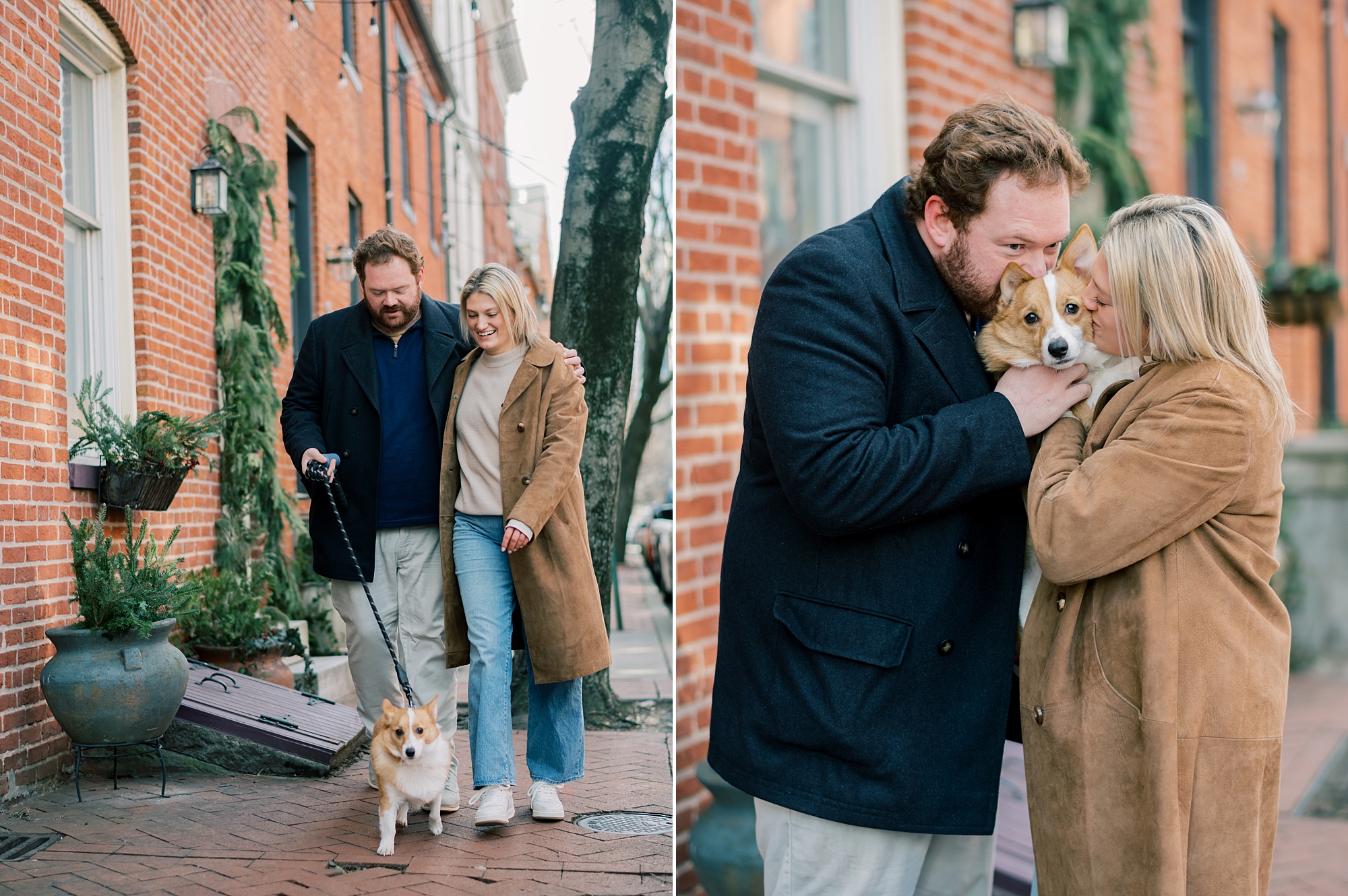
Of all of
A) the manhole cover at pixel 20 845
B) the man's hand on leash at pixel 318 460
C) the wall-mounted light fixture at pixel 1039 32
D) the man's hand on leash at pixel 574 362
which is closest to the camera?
the manhole cover at pixel 20 845

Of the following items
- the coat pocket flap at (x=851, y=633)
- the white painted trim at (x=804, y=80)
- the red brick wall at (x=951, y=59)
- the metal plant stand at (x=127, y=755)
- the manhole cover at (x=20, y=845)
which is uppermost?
the red brick wall at (x=951, y=59)

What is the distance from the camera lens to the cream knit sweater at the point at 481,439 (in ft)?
7.63

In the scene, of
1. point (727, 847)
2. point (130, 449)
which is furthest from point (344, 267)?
point (727, 847)

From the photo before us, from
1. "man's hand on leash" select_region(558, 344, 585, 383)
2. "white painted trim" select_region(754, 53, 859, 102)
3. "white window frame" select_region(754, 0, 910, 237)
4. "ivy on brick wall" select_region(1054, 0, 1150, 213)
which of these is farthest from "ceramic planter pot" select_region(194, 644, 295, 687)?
"ivy on brick wall" select_region(1054, 0, 1150, 213)

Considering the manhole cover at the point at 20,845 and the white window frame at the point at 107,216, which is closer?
the manhole cover at the point at 20,845

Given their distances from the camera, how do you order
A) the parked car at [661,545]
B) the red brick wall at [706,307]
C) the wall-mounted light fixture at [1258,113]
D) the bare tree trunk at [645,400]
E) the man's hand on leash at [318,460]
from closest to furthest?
the man's hand on leash at [318,460] < the bare tree trunk at [645,400] < the parked car at [661,545] < the red brick wall at [706,307] < the wall-mounted light fixture at [1258,113]

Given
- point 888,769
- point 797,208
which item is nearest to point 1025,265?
point 888,769

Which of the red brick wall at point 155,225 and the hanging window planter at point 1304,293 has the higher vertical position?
the hanging window planter at point 1304,293

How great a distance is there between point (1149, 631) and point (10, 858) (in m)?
1.86

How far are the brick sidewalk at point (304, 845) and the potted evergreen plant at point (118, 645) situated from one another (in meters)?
0.11

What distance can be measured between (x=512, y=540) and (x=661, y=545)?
69 cm

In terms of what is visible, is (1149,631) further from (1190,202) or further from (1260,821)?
(1190,202)

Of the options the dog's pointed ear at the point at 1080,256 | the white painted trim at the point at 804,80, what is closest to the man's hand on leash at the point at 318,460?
the dog's pointed ear at the point at 1080,256

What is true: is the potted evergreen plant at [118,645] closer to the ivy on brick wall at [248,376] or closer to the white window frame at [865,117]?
the ivy on brick wall at [248,376]
